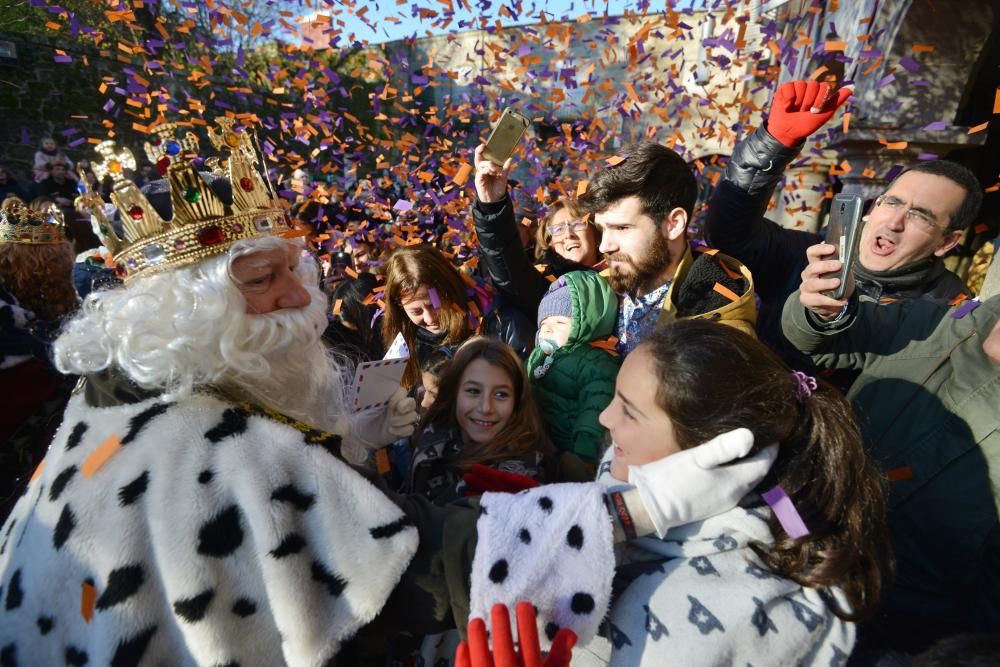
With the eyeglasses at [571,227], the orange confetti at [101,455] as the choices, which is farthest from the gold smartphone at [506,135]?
the orange confetti at [101,455]

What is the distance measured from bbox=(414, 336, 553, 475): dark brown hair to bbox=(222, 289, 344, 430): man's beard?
644 mm

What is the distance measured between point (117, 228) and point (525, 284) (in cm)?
189

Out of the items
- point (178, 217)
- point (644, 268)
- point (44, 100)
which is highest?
point (44, 100)

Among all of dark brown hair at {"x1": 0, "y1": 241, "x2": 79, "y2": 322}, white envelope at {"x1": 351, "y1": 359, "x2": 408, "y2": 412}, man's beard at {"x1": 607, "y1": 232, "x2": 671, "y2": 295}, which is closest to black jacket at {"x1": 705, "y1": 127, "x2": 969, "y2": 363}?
man's beard at {"x1": 607, "y1": 232, "x2": 671, "y2": 295}

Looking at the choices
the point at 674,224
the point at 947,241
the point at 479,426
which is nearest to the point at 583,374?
the point at 479,426

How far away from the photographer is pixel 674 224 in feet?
7.50

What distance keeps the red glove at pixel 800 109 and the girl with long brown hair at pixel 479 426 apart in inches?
58.8

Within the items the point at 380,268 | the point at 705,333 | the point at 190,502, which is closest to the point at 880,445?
the point at 705,333

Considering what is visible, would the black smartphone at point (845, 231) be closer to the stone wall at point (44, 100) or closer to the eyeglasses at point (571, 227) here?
the eyeglasses at point (571, 227)

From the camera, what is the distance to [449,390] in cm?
250

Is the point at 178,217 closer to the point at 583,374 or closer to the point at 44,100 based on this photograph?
Result: the point at 583,374

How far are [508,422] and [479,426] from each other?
13cm

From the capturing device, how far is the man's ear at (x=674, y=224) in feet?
7.49

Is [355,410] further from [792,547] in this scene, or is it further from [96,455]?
[792,547]
